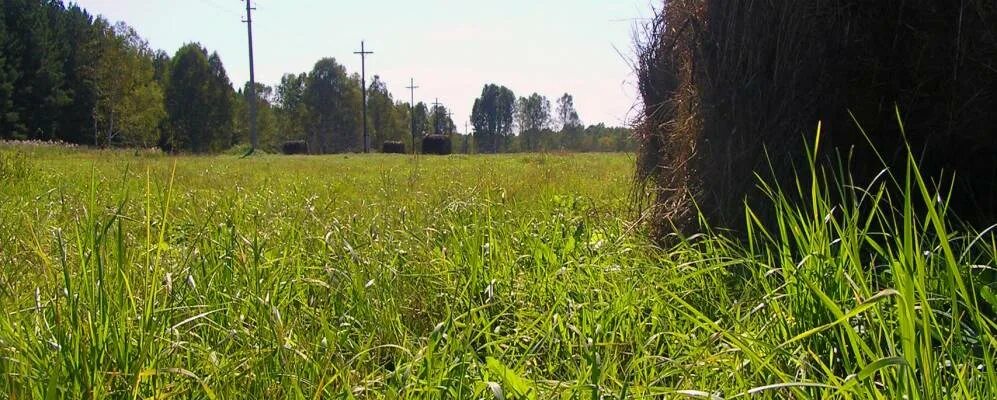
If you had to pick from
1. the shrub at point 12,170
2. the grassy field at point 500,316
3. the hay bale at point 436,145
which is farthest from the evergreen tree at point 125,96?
the grassy field at point 500,316

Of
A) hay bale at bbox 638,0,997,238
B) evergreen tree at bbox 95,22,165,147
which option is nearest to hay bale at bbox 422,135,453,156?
evergreen tree at bbox 95,22,165,147

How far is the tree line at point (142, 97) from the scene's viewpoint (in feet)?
153

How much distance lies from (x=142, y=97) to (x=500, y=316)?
2004 inches

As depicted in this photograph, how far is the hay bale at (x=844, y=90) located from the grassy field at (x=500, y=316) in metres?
0.20

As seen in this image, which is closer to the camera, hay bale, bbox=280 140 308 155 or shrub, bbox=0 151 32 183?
shrub, bbox=0 151 32 183

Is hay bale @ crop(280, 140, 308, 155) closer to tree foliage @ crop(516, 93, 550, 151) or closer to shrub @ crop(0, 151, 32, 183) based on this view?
shrub @ crop(0, 151, 32, 183)

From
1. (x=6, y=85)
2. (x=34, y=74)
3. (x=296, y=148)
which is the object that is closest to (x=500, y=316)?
(x=296, y=148)

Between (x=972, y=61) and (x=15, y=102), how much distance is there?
5812 centimetres

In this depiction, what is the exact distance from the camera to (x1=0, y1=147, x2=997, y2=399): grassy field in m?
1.24

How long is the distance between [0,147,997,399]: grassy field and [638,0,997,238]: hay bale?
20 centimetres

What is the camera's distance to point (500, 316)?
6.48 feet

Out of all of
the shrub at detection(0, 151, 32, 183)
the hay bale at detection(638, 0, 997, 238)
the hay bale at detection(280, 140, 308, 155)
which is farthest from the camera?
the hay bale at detection(280, 140, 308, 155)

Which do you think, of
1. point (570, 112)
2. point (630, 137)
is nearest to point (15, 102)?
point (630, 137)

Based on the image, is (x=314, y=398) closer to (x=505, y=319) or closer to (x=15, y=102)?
(x=505, y=319)
